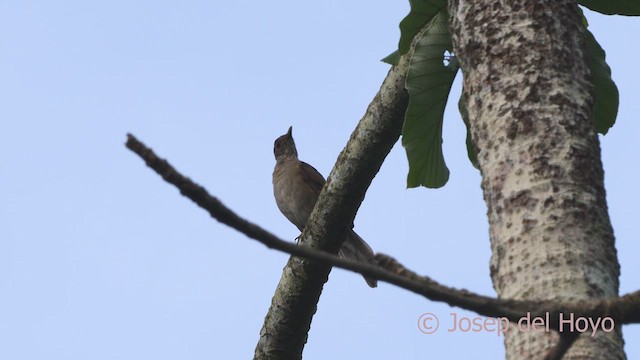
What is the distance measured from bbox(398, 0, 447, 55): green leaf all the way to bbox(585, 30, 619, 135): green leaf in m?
0.50

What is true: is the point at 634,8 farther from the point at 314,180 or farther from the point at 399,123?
the point at 314,180

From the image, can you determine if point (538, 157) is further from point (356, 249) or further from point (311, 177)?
point (311, 177)

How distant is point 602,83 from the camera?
3164mm

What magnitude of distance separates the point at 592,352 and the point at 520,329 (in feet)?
0.39

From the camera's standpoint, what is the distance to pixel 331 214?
143 inches

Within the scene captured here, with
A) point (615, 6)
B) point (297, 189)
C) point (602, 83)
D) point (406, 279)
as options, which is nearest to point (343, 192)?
point (602, 83)

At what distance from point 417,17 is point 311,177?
442 cm

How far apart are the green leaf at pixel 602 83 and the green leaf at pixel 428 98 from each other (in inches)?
17.7

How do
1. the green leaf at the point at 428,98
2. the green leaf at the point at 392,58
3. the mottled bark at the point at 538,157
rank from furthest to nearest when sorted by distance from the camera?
the green leaf at the point at 392,58 → the green leaf at the point at 428,98 → the mottled bark at the point at 538,157

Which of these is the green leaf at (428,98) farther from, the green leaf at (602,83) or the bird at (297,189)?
the bird at (297,189)

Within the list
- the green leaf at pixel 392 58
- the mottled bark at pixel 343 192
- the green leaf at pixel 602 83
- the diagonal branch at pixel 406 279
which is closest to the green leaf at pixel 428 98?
the mottled bark at pixel 343 192

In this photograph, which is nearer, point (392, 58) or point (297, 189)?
point (392, 58)

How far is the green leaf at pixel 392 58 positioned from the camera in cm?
353

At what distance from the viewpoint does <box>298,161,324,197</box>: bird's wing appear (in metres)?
7.32
